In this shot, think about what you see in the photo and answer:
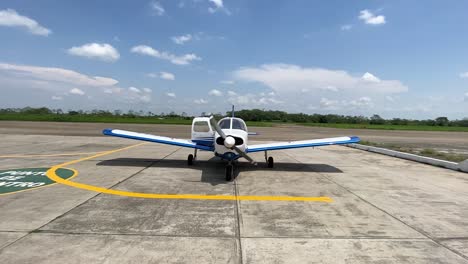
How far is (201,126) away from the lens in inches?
484

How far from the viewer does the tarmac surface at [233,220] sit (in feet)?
14.0

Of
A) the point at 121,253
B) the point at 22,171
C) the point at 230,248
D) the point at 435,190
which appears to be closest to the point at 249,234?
the point at 230,248

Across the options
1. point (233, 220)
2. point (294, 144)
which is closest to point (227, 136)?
point (233, 220)

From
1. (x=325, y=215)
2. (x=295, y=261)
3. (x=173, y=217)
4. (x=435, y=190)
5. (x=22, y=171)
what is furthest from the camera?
(x=22, y=171)

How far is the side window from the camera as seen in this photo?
1221 cm

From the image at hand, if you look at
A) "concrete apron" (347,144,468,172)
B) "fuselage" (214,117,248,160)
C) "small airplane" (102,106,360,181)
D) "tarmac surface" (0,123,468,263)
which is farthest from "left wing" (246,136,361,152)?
"concrete apron" (347,144,468,172)

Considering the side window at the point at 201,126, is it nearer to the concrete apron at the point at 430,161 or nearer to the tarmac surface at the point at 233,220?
the tarmac surface at the point at 233,220

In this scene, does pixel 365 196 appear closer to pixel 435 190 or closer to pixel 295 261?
pixel 435 190

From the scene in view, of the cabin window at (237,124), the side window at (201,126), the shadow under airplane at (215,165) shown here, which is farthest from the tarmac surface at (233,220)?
the side window at (201,126)

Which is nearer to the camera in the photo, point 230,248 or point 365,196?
point 230,248

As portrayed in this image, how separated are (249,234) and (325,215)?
6.75ft

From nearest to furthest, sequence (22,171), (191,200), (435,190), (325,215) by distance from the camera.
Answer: (325,215), (191,200), (435,190), (22,171)

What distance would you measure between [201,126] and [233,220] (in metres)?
7.01

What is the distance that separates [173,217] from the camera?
5785mm
